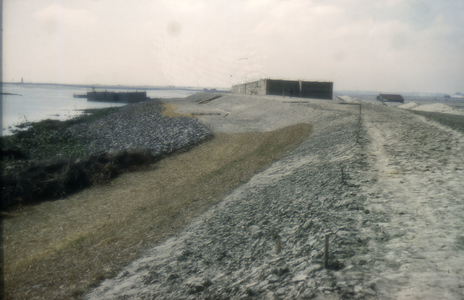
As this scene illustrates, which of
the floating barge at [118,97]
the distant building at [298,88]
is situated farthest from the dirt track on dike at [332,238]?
the floating barge at [118,97]

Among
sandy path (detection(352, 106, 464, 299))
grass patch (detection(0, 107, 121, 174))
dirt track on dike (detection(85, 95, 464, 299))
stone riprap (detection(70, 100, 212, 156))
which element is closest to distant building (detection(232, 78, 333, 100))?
stone riprap (detection(70, 100, 212, 156))

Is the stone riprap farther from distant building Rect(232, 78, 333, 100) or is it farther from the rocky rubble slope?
distant building Rect(232, 78, 333, 100)

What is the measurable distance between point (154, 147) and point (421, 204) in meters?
16.6

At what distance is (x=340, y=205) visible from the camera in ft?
21.2

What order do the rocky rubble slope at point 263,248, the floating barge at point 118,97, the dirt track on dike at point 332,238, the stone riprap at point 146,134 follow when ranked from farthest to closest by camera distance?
the floating barge at point 118,97 → the stone riprap at point 146,134 → the rocky rubble slope at point 263,248 → the dirt track on dike at point 332,238

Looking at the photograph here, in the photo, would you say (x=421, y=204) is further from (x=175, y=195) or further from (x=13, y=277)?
(x=13, y=277)

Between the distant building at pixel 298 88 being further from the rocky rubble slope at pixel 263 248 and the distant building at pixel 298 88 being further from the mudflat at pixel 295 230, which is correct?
the rocky rubble slope at pixel 263 248

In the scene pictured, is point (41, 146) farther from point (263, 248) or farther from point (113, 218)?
point (263, 248)

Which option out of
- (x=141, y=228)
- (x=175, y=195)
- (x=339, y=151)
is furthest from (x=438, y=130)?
(x=141, y=228)

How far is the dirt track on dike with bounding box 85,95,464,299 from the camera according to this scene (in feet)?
13.3

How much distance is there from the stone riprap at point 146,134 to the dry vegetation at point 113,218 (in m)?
2.60

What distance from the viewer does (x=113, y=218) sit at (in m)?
10.5

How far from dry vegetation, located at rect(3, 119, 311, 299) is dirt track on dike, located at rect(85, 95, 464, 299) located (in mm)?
896

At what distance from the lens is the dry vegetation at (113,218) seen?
694cm
